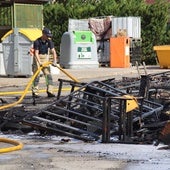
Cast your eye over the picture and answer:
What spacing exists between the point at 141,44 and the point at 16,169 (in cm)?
2600

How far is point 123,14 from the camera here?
109 ft

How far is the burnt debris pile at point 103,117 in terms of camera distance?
8.73 metres

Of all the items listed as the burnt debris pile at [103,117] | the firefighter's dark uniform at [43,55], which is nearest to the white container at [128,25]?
the firefighter's dark uniform at [43,55]

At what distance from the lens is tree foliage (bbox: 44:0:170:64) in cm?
3303

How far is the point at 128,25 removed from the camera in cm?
3120

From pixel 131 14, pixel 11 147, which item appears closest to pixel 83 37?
pixel 131 14

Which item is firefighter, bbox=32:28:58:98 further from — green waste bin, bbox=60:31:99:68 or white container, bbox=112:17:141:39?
white container, bbox=112:17:141:39

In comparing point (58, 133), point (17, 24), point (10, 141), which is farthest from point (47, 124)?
point (17, 24)

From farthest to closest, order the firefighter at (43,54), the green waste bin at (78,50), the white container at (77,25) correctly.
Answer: the white container at (77,25) < the green waste bin at (78,50) < the firefighter at (43,54)

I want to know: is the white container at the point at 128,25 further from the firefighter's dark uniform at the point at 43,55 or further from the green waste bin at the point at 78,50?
the firefighter's dark uniform at the point at 43,55

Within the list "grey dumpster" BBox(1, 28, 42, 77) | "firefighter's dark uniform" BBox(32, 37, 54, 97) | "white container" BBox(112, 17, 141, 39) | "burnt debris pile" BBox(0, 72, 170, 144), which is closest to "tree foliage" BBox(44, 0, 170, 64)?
"white container" BBox(112, 17, 141, 39)

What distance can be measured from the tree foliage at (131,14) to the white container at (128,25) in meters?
1.58

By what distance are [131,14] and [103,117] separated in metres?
25.1

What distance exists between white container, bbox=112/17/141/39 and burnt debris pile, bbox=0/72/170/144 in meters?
20.4
